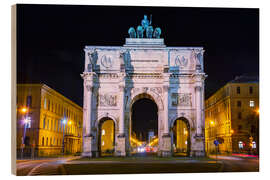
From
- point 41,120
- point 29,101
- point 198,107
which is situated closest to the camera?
point 198,107

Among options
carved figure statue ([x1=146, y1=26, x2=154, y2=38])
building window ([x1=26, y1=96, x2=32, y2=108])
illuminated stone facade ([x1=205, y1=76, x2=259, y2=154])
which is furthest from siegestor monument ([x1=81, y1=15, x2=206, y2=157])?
illuminated stone facade ([x1=205, y1=76, x2=259, y2=154])

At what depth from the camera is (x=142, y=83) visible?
3834 cm

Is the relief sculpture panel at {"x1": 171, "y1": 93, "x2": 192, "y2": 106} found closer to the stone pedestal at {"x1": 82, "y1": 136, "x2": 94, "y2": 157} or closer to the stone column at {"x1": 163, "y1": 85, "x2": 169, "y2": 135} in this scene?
the stone column at {"x1": 163, "y1": 85, "x2": 169, "y2": 135}

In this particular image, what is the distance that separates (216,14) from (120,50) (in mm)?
15458

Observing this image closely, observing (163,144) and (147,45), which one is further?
(147,45)

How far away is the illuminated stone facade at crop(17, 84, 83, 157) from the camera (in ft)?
143

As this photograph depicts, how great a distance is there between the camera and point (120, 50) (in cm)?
3762

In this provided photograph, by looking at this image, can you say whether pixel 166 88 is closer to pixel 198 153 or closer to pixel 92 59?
pixel 198 153

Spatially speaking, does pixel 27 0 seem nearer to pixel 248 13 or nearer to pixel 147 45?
pixel 248 13

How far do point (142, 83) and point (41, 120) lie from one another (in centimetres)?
1521

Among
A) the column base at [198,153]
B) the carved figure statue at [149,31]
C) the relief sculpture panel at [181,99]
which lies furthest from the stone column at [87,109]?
the column base at [198,153]

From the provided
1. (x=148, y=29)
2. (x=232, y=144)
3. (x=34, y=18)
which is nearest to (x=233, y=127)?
(x=232, y=144)

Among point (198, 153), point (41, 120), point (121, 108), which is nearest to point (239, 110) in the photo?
point (198, 153)

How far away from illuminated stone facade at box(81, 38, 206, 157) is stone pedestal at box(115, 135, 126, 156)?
0.91 m
